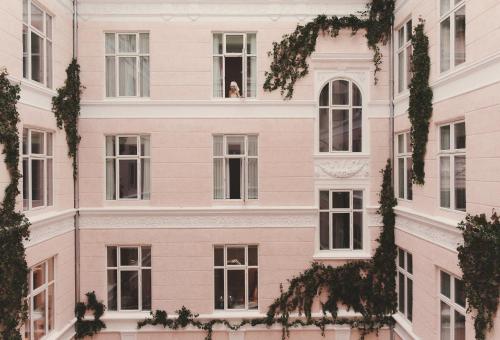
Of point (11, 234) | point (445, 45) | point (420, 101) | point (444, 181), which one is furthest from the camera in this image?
point (420, 101)

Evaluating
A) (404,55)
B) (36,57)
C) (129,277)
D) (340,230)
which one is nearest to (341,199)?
(340,230)

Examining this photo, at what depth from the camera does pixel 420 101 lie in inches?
364

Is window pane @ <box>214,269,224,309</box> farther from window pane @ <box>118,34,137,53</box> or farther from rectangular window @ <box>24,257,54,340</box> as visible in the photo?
window pane @ <box>118,34,137,53</box>

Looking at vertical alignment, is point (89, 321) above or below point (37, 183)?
below

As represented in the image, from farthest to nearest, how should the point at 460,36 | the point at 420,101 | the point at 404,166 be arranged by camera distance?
the point at 404,166 → the point at 420,101 → the point at 460,36

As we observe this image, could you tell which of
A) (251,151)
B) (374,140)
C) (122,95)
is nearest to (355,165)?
(374,140)

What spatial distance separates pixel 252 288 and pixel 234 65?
7.10 m

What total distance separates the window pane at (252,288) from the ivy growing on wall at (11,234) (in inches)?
240

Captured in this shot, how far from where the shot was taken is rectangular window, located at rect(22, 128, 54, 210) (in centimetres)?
909

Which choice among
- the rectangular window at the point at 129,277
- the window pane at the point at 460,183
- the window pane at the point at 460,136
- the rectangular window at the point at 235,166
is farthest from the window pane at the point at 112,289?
the window pane at the point at 460,136

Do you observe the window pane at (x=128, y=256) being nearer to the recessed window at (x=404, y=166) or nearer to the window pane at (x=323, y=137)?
the window pane at (x=323, y=137)

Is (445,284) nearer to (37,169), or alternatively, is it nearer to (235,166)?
(235,166)

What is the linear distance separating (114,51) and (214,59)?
3.14 meters

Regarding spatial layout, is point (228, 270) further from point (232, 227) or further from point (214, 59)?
point (214, 59)
